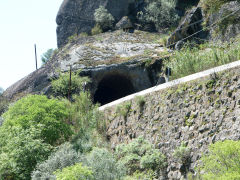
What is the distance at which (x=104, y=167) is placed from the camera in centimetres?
954

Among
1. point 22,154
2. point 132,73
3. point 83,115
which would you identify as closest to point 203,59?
point 83,115

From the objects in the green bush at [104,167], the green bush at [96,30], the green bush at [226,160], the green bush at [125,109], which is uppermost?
the green bush at [96,30]

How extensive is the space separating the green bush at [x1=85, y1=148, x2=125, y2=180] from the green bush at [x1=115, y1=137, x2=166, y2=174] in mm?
464

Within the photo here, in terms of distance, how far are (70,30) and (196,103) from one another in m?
29.9

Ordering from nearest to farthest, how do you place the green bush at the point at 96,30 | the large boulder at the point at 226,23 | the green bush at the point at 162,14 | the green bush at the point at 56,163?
the green bush at the point at 56,163 < the large boulder at the point at 226,23 < the green bush at the point at 162,14 < the green bush at the point at 96,30

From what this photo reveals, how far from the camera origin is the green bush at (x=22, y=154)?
37.2 feet

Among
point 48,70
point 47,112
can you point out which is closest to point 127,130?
point 47,112

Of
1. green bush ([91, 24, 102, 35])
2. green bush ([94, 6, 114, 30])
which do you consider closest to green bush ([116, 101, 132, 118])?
green bush ([91, 24, 102, 35])

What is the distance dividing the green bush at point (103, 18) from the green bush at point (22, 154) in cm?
2422

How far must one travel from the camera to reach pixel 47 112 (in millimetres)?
13883

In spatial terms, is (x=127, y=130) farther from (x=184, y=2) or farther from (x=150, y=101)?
(x=184, y=2)

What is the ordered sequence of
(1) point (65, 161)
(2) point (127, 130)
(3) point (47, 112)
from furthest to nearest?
(3) point (47, 112)
(2) point (127, 130)
(1) point (65, 161)

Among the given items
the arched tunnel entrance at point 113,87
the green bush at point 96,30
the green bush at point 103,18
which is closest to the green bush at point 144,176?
the arched tunnel entrance at point 113,87

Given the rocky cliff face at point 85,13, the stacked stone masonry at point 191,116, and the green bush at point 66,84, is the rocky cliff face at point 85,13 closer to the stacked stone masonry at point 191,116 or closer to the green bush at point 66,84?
the green bush at point 66,84
